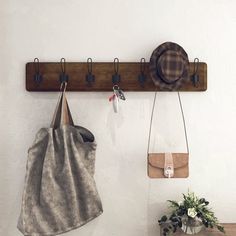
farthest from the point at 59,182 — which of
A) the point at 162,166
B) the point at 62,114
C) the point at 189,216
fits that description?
the point at 189,216

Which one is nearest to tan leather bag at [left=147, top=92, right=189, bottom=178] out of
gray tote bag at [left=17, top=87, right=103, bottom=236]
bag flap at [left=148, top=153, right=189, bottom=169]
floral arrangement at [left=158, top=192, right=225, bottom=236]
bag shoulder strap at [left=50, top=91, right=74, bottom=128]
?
bag flap at [left=148, top=153, right=189, bottom=169]

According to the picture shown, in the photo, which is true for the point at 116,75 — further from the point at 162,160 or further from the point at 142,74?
the point at 162,160

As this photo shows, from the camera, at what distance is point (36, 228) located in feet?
4.58

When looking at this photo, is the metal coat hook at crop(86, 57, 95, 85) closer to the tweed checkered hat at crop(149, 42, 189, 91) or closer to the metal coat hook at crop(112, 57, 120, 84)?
the metal coat hook at crop(112, 57, 120, 84)

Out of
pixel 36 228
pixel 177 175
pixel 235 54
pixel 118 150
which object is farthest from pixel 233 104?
pixel 36 228

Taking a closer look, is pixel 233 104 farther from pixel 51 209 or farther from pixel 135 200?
pixel 51 209

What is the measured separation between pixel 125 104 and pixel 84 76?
21 centimetres

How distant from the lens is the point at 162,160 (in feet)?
4.78

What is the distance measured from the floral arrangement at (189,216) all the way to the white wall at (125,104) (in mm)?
112

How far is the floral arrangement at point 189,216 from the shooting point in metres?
1.40

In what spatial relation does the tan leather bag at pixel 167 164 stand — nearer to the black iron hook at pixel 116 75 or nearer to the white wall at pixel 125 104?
the white wall at pixel 125 104

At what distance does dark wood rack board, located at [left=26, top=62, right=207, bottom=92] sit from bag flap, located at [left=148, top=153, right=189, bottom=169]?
0.90 feet

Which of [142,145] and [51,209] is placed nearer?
[51,209]

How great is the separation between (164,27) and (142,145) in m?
0.51
